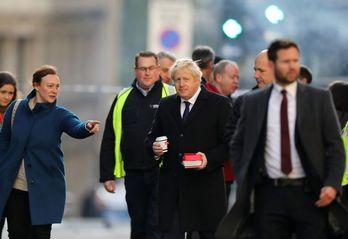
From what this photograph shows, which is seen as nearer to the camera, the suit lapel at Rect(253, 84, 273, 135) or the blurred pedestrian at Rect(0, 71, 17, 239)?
the suit lapel at Rect(253, 84, 273, 135)

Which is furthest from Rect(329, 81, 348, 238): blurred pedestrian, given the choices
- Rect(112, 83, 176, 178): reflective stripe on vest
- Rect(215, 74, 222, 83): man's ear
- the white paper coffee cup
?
Rect(215, 74, 222, 83): man's ear

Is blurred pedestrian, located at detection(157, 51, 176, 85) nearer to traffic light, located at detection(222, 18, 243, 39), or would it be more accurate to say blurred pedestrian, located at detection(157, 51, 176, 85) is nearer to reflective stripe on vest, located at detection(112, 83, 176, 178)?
reflective stripe on vest, located at detection(112, 83, 176, 178)

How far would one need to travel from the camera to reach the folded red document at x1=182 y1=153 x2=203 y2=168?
12.7m

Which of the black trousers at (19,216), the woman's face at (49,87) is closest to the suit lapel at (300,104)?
the woman's face at (49,87)

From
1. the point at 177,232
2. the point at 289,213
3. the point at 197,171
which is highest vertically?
the point at 197,171

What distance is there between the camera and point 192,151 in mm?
13055

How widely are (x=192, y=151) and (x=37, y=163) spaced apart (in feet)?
4.44

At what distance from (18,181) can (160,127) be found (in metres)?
1.27

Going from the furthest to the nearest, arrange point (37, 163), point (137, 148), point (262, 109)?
point (137, 148) → point (37, 163) → point (262, 109)

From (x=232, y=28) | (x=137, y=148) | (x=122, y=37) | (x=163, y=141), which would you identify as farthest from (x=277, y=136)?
(x=122, y=37)

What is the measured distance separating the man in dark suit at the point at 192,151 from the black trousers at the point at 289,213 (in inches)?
72.4

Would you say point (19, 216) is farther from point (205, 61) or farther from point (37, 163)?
point (205, 61)

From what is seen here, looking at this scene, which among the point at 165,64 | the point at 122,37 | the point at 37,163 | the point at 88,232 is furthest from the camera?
the point at 122,37

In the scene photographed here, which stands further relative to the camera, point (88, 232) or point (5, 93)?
point (88, 232)
